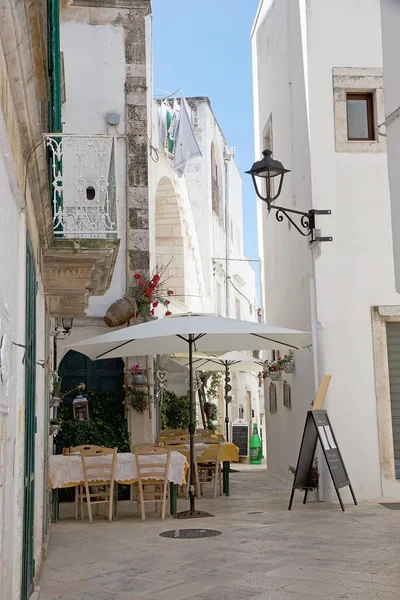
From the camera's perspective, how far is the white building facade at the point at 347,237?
10.9 meters

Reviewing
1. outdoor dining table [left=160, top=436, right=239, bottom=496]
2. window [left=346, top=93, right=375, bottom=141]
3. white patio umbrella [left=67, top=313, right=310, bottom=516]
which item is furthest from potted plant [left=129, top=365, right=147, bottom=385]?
window [left=346, top=93, right=375, bottom=141]

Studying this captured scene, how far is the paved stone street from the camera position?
18.9ft

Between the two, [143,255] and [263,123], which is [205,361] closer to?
[143,255]

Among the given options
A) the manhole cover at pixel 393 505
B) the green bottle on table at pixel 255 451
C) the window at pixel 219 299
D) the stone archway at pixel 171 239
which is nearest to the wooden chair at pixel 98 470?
the manhole cover at pixel 393 505

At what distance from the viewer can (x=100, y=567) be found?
6.70 m

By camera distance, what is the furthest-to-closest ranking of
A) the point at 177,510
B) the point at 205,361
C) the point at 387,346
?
1. the point at 205,361
2. the point at 387,346
3. the point at 177,510

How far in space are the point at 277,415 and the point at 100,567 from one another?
821cm

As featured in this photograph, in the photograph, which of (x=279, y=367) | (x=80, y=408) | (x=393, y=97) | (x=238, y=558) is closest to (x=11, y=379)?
(x=238, y=558)

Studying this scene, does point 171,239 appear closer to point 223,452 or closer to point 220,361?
point 220,361

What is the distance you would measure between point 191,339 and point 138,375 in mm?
2861

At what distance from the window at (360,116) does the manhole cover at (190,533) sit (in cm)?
619

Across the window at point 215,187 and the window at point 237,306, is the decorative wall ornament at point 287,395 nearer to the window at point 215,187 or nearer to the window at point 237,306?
the window at point 215,187

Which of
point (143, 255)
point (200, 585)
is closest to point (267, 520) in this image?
point (200, 585)

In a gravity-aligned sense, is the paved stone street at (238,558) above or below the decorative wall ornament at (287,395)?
below
